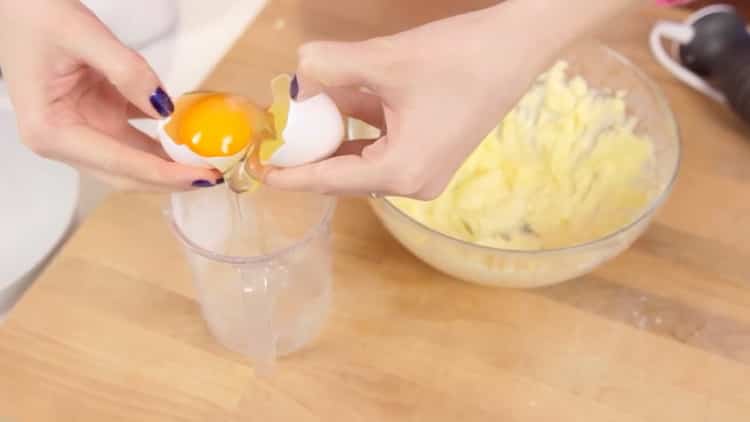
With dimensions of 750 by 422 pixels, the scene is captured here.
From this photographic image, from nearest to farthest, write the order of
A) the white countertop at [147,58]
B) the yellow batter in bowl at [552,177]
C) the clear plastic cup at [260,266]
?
the clear plastic cup at [260,266], the yellow batter in bowl at [552,177], the white countertop at [147,58]

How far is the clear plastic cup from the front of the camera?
0.71 metres

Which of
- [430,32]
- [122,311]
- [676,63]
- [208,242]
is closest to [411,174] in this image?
[430,32]

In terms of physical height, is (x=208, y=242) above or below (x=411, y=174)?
below

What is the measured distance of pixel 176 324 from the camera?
2.61ft

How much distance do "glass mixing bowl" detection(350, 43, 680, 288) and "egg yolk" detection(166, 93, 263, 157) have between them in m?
0.18

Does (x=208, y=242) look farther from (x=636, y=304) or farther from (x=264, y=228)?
(x=636, y=304)

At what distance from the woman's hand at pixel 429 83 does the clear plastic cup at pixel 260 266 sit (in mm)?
142

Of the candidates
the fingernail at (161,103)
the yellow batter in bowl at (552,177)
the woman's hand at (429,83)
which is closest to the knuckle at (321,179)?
the woman's hand at (429,83)

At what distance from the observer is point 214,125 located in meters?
0.59

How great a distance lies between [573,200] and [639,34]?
12.5 inches

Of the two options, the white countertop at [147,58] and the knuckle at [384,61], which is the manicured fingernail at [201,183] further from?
the white countertop at [147,58]

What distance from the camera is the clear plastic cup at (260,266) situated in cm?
71

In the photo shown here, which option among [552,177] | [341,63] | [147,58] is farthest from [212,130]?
[147,58]

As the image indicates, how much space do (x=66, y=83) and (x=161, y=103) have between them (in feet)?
0.29
